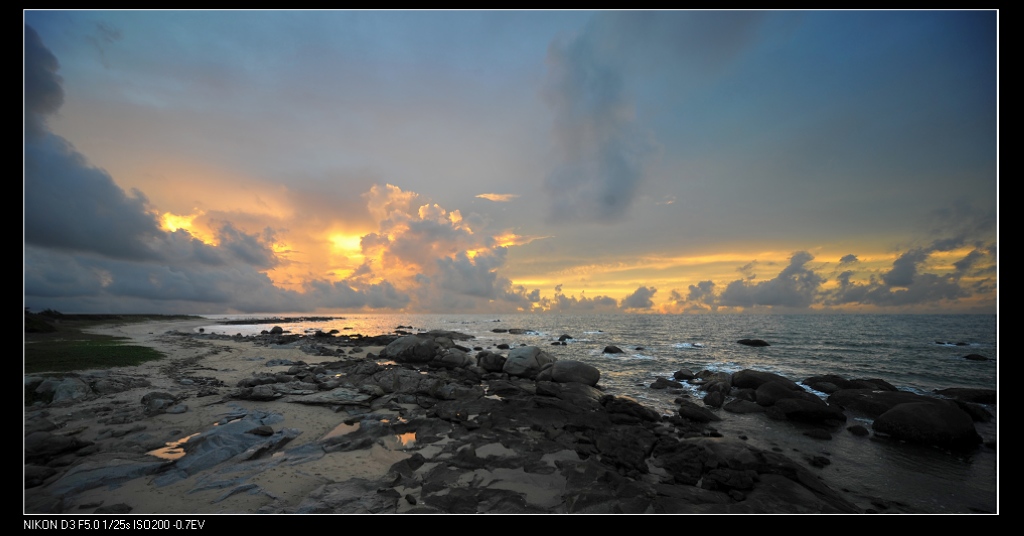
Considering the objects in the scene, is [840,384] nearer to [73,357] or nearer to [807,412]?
[807,412]

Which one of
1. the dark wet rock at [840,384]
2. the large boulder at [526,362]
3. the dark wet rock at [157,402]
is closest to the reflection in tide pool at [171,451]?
the dark wet rock at [157,402]

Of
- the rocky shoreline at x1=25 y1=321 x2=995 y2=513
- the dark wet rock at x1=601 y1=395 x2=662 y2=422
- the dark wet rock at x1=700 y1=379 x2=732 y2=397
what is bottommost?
the dark wet rock at x1=700 y1=379 x2=732 y2=397

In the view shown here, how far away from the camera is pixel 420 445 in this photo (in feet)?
31.4

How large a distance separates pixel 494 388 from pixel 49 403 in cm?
1672

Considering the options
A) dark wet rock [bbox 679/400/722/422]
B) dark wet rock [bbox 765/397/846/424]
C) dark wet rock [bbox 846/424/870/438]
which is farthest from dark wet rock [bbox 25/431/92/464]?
dark wet rock [bbox 846/424/870/438]

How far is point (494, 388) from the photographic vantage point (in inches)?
692

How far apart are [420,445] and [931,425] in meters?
18.7

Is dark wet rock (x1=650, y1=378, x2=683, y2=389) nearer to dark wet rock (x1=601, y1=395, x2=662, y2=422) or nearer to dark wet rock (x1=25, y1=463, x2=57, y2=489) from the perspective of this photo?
dark wet rock (x1=601, y1=395, x2=662, y2=422)

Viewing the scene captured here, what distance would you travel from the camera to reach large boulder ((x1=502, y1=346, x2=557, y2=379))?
21.3 meters

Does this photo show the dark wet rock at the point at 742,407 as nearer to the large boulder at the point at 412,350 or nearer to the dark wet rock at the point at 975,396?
the dark wet rock at the point at 975,396

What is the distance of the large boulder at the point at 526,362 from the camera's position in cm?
2128

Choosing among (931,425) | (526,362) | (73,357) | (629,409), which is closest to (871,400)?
(931,425)

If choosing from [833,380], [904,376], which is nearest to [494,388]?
[833,380]

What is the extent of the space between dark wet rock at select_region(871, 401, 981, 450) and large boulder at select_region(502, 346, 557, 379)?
1604 cm
